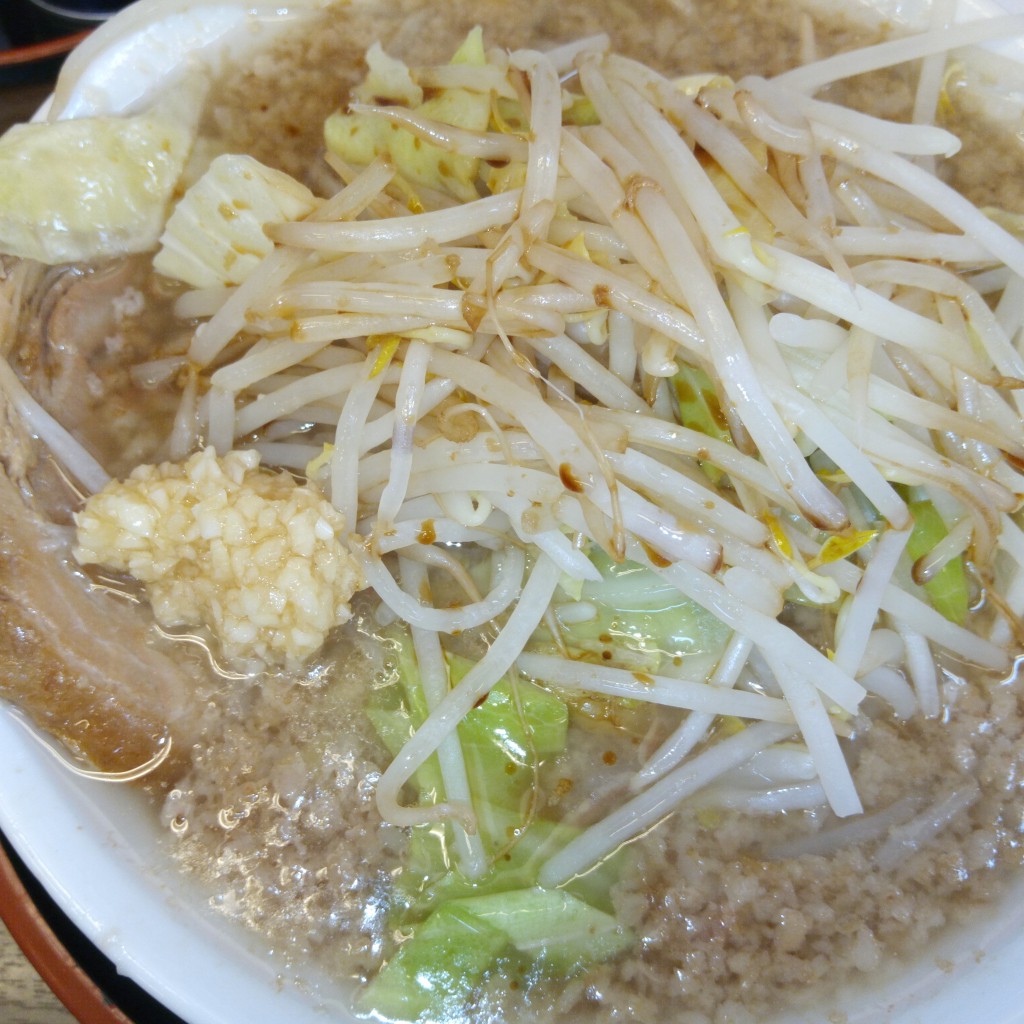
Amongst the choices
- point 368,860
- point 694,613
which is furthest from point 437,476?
point 368,860

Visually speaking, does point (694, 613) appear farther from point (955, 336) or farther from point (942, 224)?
point (942, 224)

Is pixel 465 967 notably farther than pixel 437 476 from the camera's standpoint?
No

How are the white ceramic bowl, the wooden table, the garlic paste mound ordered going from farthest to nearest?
the wooden table, the garlic paste mound, the white ceramic bowl

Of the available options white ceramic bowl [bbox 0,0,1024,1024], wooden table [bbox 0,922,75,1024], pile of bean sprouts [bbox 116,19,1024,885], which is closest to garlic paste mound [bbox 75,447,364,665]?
pile of bean sprouts [bbox 116,19,1024,885]

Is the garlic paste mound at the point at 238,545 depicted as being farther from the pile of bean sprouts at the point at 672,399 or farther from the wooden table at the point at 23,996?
the wooden table at the point at 23,996

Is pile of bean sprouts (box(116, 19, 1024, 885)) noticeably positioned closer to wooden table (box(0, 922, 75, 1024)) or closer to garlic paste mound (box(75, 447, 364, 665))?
garlic paste mound (box(75, 447, 364, 665))
